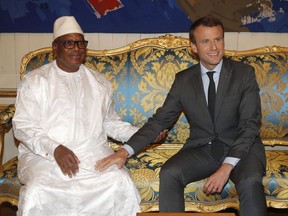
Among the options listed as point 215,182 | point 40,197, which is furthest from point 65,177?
point 215,182

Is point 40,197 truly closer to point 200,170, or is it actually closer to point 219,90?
point 200,170

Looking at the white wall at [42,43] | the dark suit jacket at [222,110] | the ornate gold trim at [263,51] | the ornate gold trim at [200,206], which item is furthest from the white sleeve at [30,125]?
the ornate gold trim at [263,51]

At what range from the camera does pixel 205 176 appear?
2973mm

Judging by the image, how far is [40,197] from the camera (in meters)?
2.73

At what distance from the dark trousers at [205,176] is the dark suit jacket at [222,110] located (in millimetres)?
70

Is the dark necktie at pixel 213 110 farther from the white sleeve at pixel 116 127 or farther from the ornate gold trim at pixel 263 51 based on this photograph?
the ornate gold trim at pixel 263 51

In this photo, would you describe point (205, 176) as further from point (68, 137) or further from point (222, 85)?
point (68, 137)

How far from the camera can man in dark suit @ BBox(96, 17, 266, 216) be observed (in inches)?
110

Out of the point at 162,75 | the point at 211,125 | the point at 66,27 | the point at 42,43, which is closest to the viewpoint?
the point at 211,125

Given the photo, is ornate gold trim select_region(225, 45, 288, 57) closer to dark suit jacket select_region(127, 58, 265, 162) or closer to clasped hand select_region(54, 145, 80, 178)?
dark suit jacket select_region(127, 58, 265, 162)

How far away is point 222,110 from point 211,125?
0.13 m

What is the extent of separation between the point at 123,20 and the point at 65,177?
5.94ft

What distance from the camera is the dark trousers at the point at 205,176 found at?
103 inches

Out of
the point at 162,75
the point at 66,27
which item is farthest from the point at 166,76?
the point at 66,27
